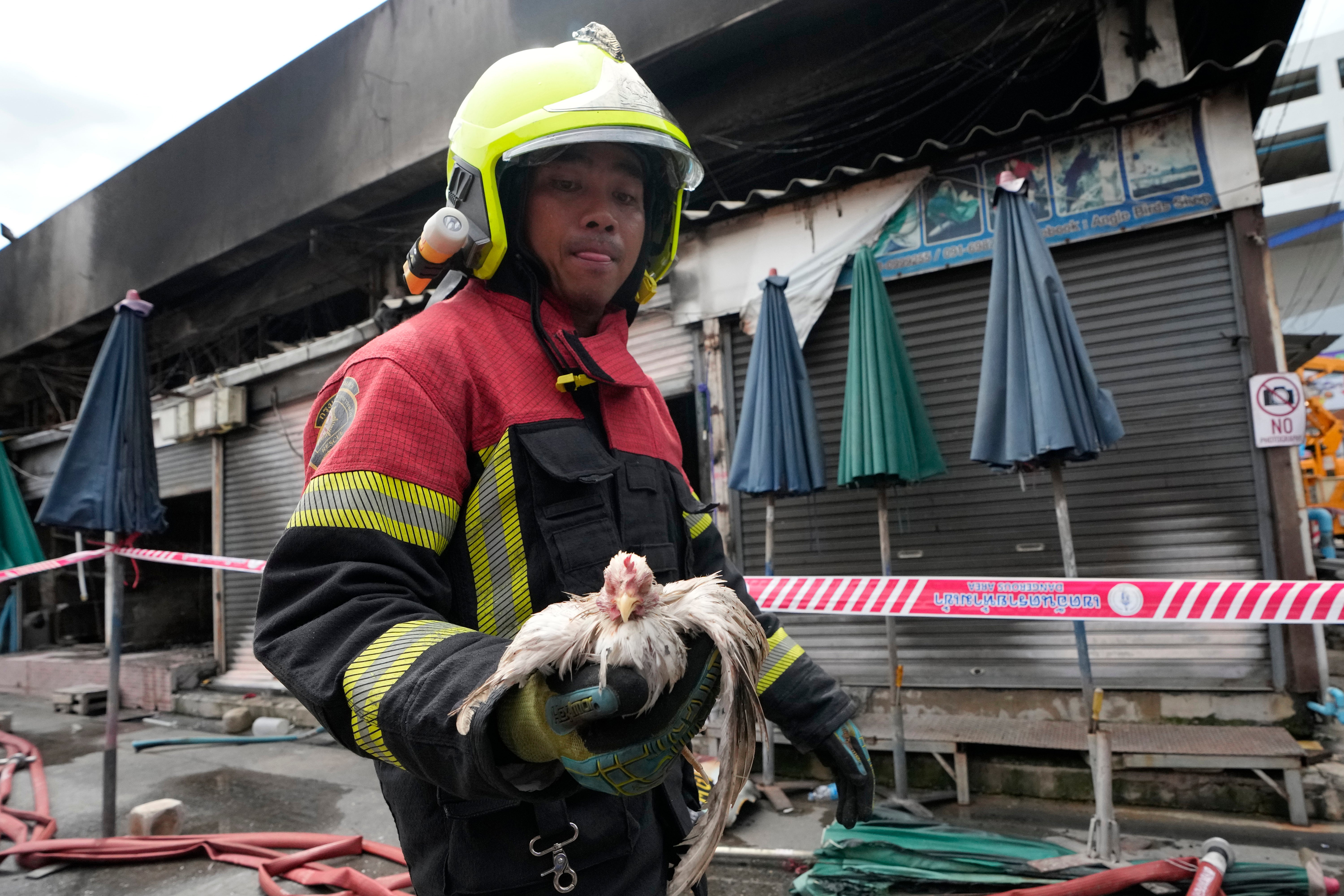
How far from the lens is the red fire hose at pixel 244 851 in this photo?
3883 mm

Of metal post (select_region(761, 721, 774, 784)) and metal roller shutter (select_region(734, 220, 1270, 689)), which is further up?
metal roller shutter (select_region(734, 220, 1270, 689))

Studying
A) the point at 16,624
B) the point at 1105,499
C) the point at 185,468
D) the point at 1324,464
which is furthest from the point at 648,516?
the point at 16,624

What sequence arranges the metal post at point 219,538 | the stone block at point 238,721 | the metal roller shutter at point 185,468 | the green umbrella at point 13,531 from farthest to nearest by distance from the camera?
the metal roller shutter at point 185,468, the metal post at point 219,538, the stone block at point 238,721, the green umbrella at point 13,531

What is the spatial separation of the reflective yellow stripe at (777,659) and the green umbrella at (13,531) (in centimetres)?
879

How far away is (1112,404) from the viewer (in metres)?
4.12

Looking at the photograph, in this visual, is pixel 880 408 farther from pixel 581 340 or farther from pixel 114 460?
pixel 114 460

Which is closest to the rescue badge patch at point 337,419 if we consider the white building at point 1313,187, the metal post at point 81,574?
the metal post at point 81,574

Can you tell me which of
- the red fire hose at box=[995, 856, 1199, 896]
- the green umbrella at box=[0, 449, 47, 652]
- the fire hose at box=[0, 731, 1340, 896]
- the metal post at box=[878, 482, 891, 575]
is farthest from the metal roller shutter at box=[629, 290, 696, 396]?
the green umbrella at box=[0, 449, 47, 652]

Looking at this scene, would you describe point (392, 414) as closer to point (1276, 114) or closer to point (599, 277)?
point (599, 277)

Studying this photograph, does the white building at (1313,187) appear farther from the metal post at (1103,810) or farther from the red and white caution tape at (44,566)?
the red and white caution tape at (44,566)

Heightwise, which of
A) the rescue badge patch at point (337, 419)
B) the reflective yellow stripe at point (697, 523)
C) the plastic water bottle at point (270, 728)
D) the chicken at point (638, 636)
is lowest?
the plastic water bottle at point (270, 728)

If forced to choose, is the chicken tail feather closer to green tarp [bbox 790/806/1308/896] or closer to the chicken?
the chicken

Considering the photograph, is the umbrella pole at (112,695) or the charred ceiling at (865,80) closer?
the umbrella pole at (112,695)

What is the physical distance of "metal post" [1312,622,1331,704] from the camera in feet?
14.5
